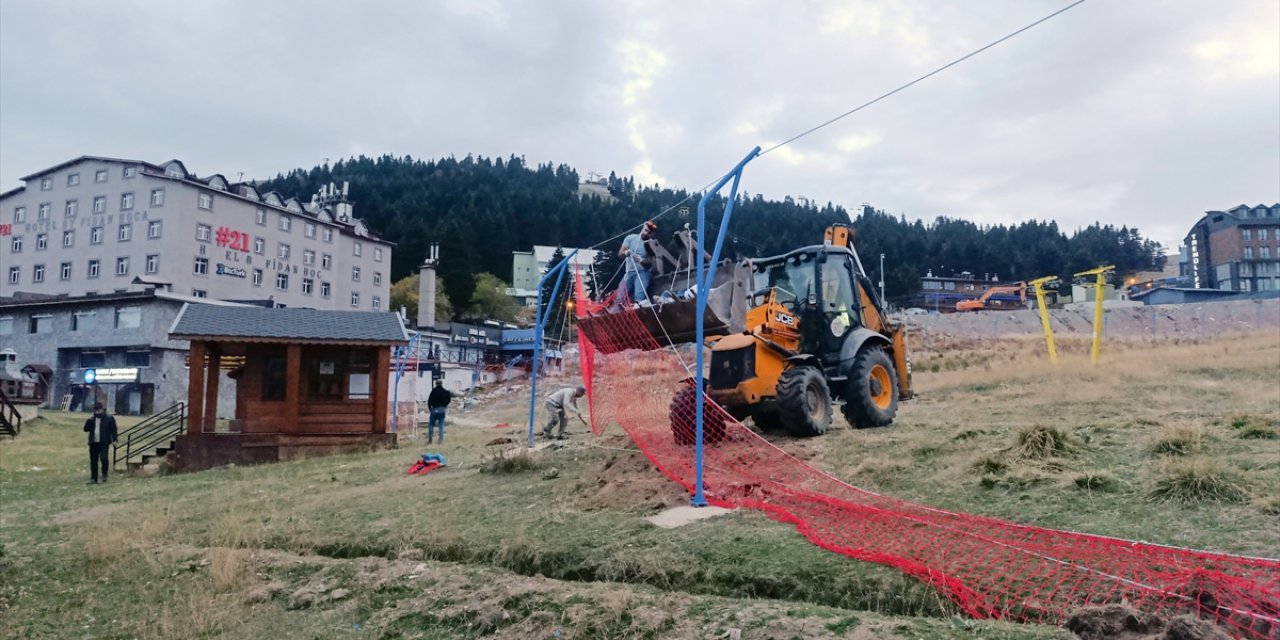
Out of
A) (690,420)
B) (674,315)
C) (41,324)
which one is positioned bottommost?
(690,420)

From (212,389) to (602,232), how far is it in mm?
66172

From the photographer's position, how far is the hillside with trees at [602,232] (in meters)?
76.4

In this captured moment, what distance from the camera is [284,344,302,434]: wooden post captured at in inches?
702

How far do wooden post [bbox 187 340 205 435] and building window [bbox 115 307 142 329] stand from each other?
27717 millimetres

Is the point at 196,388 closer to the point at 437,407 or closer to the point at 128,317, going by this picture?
the point at 437,407

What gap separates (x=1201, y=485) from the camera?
642cm

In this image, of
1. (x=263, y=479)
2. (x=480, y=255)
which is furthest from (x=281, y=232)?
(x=263, y=479)

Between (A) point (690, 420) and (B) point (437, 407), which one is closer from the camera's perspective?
(A) point (690, 420)

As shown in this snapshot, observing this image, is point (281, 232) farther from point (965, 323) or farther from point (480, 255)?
point (965, 323)

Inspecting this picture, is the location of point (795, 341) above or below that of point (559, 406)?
above

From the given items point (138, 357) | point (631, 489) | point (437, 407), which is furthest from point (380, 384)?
point (138, 357)

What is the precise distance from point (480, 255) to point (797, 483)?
81.0 metres

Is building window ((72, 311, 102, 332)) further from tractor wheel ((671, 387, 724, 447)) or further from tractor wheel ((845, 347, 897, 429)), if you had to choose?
tractor wheel ((845, 347, 897, 429))

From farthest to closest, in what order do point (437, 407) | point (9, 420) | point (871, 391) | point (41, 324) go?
point (41, 324)
point (9, 420)
point (437, 407)
point (871, 391)
